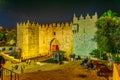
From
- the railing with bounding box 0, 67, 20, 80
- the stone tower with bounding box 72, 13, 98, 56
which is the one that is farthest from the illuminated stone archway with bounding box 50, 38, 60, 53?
the railing with bounding box 0, 67, 20, 80

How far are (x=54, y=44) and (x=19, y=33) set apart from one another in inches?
314

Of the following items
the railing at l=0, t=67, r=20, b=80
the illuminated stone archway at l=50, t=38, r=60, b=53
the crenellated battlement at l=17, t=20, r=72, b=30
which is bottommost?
the railing at l=0, t=67, r=20, b=80

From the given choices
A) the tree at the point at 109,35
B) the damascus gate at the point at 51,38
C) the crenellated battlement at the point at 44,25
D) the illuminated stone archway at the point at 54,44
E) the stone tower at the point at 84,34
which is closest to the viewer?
the tree at the point at 109,35

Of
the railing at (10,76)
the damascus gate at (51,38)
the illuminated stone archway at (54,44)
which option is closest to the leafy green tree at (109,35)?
the damascus gate at (51,38)

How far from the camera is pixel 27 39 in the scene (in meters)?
48.7

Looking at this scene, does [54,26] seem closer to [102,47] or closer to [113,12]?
[113,12]

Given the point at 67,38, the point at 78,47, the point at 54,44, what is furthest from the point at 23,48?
the point at 78,47

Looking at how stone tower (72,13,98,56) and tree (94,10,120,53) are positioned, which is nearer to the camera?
tree (94,10,120,53)

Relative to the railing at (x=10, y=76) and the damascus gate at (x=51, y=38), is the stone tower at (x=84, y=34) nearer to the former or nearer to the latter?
the damascus gate at (x=51, y=38)

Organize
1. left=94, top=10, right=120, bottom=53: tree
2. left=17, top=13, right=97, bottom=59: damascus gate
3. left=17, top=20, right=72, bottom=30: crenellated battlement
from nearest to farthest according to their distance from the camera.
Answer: left=94, top=10, right=120, bottom=53: tree → left=17, top=13, right=97, bottom=59: damascus gate → left=17, top=20, right=72, bottom=30: crenellated battlement

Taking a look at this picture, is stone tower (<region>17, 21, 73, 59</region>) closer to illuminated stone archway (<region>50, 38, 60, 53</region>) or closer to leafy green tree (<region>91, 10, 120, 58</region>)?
illuminated stone archway (<region>50, 38, 60, 53</region>)

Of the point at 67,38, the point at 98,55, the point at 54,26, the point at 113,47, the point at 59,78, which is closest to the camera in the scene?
the point at 59,78

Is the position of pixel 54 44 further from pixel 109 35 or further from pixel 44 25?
pixel 109 35

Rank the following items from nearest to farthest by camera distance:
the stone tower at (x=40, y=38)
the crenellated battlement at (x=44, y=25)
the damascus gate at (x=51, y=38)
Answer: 1. the damascus gate at (x=51, y=38)
2. the crenellated battlement at (x=44, y=25)
3. the stone tower at (x=40, y=38)
